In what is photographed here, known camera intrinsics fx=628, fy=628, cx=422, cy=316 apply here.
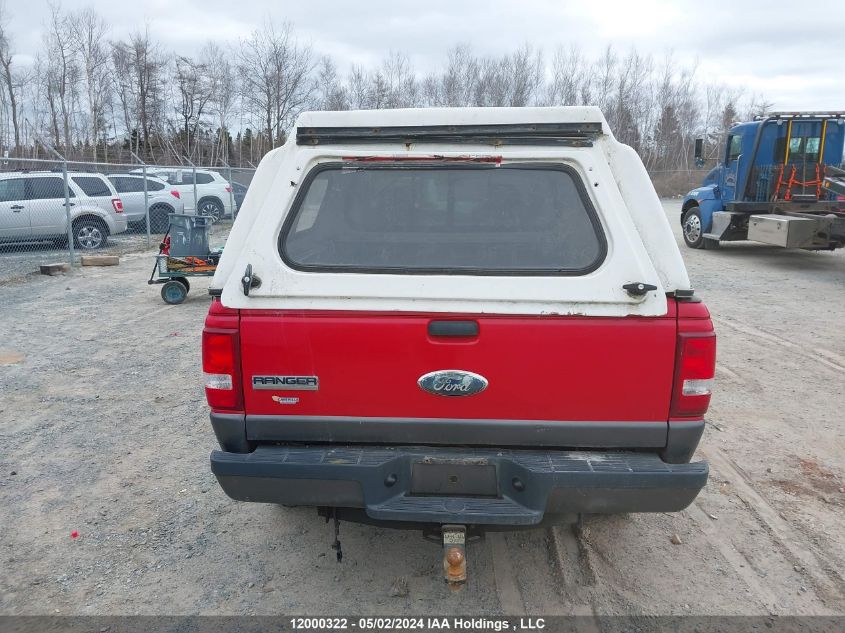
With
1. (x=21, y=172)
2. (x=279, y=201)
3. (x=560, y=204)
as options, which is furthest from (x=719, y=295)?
(x=21, y=172)

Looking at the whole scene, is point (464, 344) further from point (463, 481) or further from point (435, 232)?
point (435, 232)

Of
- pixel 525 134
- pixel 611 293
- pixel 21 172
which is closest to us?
pixel 611 293

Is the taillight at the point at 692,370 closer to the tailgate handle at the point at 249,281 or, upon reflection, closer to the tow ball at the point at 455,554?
the tow ball at the point at 455,554

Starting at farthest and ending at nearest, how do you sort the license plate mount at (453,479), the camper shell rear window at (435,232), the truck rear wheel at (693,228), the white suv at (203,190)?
the white suv at (203,190) < the truck rear wheel at (693,228) < the camper shell rear window at (435,232) < the license plate mount at (453,479)

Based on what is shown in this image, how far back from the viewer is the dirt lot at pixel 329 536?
296cm

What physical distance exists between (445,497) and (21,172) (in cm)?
1372

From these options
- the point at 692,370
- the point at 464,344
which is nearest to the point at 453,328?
the point at 464,344

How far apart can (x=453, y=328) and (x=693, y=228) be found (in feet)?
48.8

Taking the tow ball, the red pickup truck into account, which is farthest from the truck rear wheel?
the tow ball

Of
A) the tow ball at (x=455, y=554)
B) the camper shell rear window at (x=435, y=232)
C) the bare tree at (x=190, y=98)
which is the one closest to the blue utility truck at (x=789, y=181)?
the camper shell rear window at (x=435, y=232)

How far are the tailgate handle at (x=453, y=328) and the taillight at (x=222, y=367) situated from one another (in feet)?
2.71

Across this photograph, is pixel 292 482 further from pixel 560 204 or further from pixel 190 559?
pixel 560 204

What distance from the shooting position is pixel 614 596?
117 inches

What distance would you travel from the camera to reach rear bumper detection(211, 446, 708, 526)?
8.21 feet
